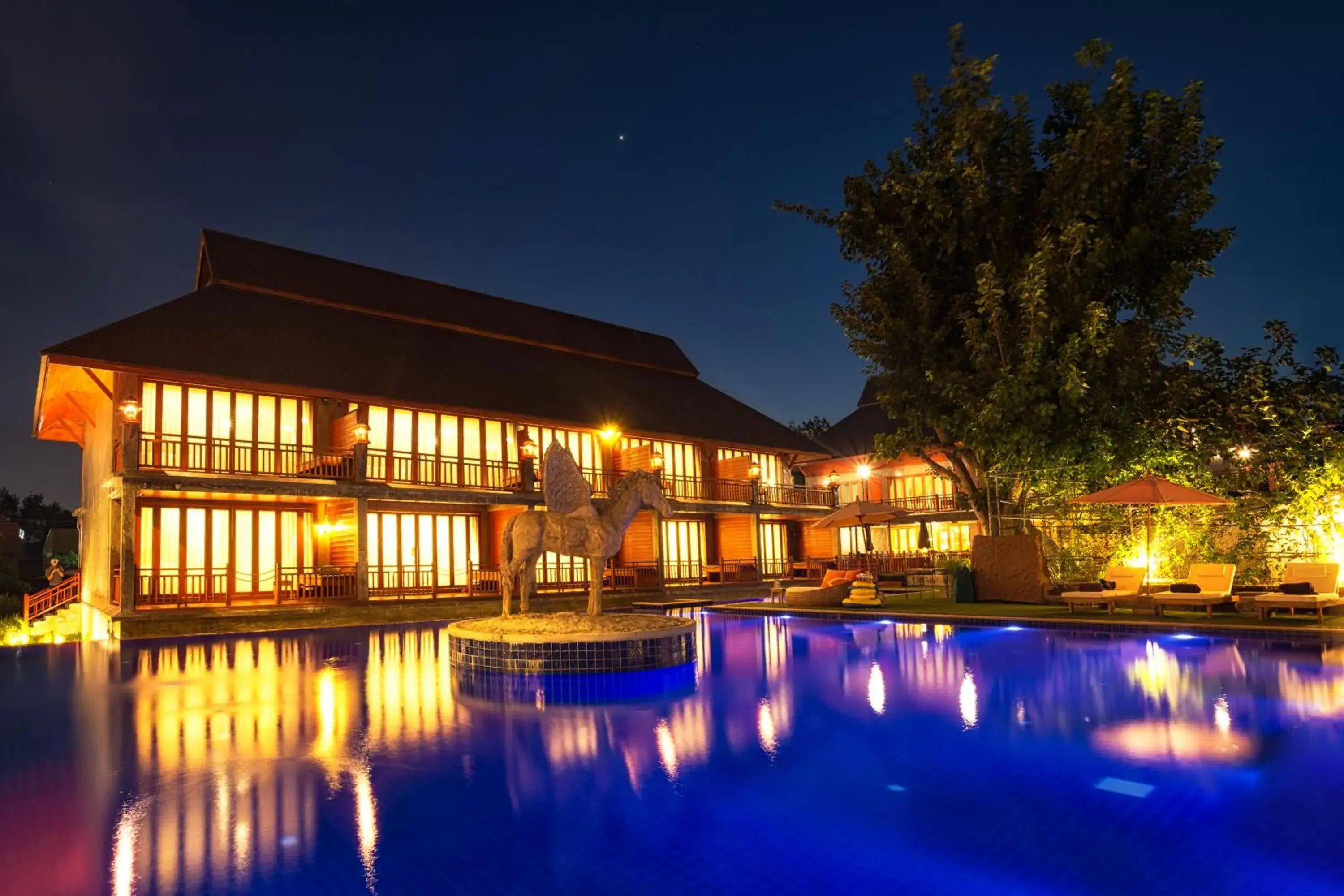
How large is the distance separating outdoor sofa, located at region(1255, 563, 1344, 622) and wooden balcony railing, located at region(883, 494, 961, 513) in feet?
58.0

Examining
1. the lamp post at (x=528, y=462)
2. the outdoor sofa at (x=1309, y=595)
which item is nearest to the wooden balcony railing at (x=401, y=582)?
the lamp post at (x=528, y=462)

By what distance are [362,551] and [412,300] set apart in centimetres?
1004

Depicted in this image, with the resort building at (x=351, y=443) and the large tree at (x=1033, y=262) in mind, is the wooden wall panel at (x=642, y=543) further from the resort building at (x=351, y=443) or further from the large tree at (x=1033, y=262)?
the large tree at (x=1033, y=262)

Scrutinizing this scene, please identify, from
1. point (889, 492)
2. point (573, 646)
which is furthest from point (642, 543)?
point (573, 646)

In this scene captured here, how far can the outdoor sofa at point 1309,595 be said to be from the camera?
459 inches

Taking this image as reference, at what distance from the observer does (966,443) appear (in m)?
17.7

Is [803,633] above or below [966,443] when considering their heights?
below

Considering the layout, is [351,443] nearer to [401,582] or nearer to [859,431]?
[401,582]

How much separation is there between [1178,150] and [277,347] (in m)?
20.4

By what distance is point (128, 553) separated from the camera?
51.0ft

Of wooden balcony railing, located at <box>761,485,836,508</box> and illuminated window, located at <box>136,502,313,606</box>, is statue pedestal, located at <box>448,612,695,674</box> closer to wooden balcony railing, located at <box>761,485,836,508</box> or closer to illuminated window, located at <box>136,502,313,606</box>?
illuminated window, located at <box>136,502,313,606</box>

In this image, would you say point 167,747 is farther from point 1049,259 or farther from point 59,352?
point 1049,259

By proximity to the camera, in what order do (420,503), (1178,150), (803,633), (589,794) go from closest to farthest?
1. (589,794)
2. (803,633)
3. (1178,150)
4. (420,503)

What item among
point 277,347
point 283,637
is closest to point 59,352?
point 277,347
